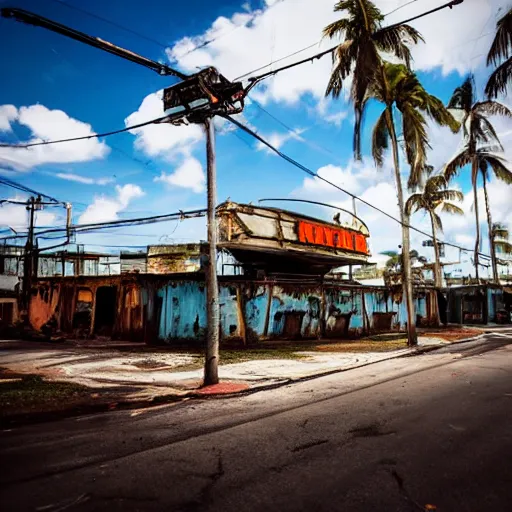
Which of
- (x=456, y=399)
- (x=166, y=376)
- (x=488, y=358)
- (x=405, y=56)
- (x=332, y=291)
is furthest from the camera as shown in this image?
(x=332, y=291)

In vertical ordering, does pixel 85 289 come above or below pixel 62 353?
above

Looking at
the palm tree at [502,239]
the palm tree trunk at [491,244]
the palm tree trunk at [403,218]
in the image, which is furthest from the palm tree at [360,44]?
the palm tree at [502,239]

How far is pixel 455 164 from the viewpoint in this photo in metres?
26.8

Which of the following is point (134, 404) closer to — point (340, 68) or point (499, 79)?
point (340, 68)

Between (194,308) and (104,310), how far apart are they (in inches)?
242

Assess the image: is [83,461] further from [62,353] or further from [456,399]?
[62,353]

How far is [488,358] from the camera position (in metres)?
10.7

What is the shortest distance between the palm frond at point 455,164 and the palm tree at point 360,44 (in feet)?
48.7

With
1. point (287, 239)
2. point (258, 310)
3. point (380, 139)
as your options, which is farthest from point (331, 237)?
point (258, 310)

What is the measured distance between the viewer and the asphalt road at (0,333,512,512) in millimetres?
2928

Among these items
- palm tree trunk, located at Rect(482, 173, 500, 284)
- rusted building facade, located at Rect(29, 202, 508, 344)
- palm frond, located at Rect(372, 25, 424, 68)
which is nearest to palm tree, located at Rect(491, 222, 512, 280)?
palm tree trunk, located at Rect(482, 173, 500, 284)

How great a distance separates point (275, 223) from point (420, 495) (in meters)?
13.2

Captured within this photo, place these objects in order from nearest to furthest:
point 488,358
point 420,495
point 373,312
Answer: point 420,495, point 488,358, point 373,312

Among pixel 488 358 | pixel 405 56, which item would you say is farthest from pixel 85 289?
pixel 405 56
